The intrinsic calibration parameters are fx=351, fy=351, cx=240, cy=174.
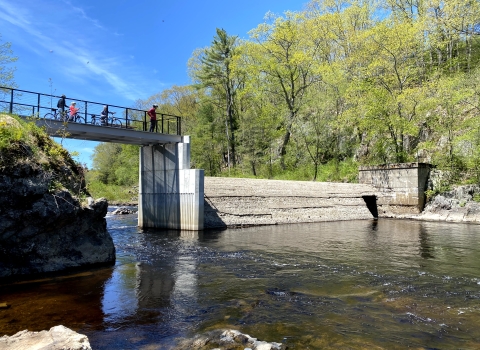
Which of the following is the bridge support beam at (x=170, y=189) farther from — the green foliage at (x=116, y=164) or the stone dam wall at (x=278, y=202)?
the green foliage at (x=116, y=164)

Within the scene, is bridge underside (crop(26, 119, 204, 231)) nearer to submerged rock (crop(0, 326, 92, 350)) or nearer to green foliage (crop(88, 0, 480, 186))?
submerged rock (crop(0, 326, 92, 350))

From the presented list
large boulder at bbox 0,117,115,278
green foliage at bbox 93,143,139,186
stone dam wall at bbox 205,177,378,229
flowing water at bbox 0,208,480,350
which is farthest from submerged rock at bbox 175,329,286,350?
green foliage at bbox 93,143,139,186

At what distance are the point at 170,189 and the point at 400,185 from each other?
18969mm

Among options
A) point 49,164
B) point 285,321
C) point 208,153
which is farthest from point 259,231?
point 208,153

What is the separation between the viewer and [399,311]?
6.60 meters

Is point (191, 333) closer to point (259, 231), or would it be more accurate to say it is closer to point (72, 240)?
point (72, 240)

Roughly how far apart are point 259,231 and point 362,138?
23.0 metres

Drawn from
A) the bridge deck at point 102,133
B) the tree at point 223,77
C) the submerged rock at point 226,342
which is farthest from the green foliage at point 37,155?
the tree at point 223,77

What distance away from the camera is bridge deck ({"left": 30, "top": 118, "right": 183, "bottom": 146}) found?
50.8 ft

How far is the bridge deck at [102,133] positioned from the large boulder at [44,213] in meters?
5.30

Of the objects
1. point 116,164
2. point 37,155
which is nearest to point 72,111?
point 37,155

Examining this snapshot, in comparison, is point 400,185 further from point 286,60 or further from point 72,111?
point 72,111

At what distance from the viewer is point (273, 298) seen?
24.4 feet

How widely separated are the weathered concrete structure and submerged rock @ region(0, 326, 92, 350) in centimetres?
2872
